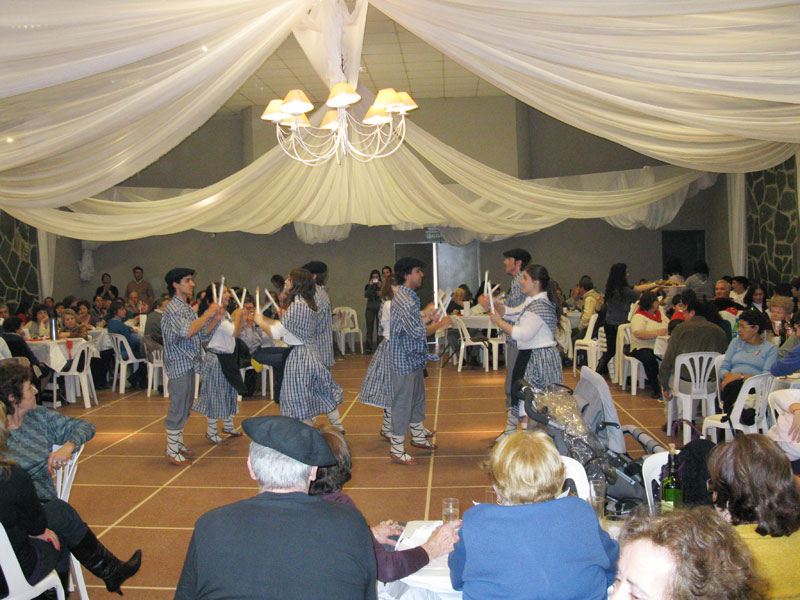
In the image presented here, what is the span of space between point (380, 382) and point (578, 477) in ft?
10.9

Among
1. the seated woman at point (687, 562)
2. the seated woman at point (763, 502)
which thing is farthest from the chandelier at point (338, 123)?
the seated woman at point (687, 562)

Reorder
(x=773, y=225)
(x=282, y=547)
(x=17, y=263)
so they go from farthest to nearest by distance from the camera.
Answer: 1. (x=17, y=263)
2. (x=773, y=225)
3. (x=282, y=547)

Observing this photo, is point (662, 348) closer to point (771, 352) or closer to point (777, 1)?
point (771, 352)

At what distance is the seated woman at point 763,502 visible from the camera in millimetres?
1987

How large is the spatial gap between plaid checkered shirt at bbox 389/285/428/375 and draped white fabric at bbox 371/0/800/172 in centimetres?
202

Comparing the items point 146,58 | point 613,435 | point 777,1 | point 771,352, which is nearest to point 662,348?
point 771,352

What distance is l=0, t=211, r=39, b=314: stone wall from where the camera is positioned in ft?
34.6

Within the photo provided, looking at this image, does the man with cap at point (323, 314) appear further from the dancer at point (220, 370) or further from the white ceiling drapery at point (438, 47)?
the white ceiling drapery at point (438, 47)

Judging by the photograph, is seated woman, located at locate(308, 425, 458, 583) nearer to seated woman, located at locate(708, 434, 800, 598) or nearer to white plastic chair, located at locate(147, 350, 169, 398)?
seated woman, located at locate(708, 434, 800, 598)

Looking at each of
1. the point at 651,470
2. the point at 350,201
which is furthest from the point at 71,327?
the point at 651,470

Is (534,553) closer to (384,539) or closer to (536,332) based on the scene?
(384,539)

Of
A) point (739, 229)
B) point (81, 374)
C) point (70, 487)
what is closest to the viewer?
point (70, 487)

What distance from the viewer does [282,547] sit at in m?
1.78

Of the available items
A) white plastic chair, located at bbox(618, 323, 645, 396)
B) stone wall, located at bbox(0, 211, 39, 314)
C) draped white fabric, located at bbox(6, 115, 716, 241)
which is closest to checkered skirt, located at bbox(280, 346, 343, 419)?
draped white fabric, located at bbox(6, 115, 716, 241)
